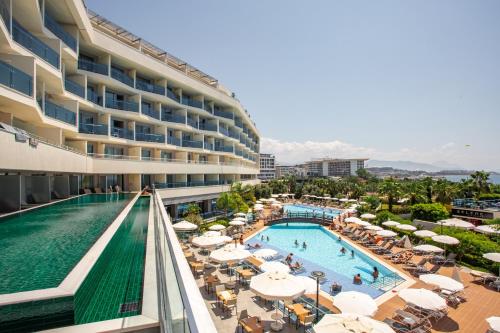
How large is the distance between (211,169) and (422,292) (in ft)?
95.5

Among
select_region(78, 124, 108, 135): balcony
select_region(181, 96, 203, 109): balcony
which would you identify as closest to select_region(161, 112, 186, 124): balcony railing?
select_region(181, 96, 203, 109): balcony

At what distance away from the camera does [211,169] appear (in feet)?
126

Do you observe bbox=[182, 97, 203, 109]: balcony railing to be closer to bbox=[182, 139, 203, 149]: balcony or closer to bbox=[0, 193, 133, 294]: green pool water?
bbox=[182, 139, 203, 149]: balcony

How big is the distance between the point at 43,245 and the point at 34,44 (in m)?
12.8

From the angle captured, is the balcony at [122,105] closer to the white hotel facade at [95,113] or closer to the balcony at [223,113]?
the white hotel facade at [95,113]

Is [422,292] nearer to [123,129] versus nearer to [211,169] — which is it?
[123,129]

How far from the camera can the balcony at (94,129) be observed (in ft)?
78.3

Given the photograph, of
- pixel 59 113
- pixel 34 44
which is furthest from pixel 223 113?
pixel 34 44

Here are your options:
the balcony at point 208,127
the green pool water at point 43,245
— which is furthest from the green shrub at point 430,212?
the green pool water at point 43,245

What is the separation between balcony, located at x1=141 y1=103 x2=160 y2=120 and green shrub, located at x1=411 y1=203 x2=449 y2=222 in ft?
98.7

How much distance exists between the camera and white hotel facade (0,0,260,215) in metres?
13.5

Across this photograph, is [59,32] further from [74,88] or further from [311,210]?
[311,210]

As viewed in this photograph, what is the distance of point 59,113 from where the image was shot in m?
18.9

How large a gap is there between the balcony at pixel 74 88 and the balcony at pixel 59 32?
8.20ft
